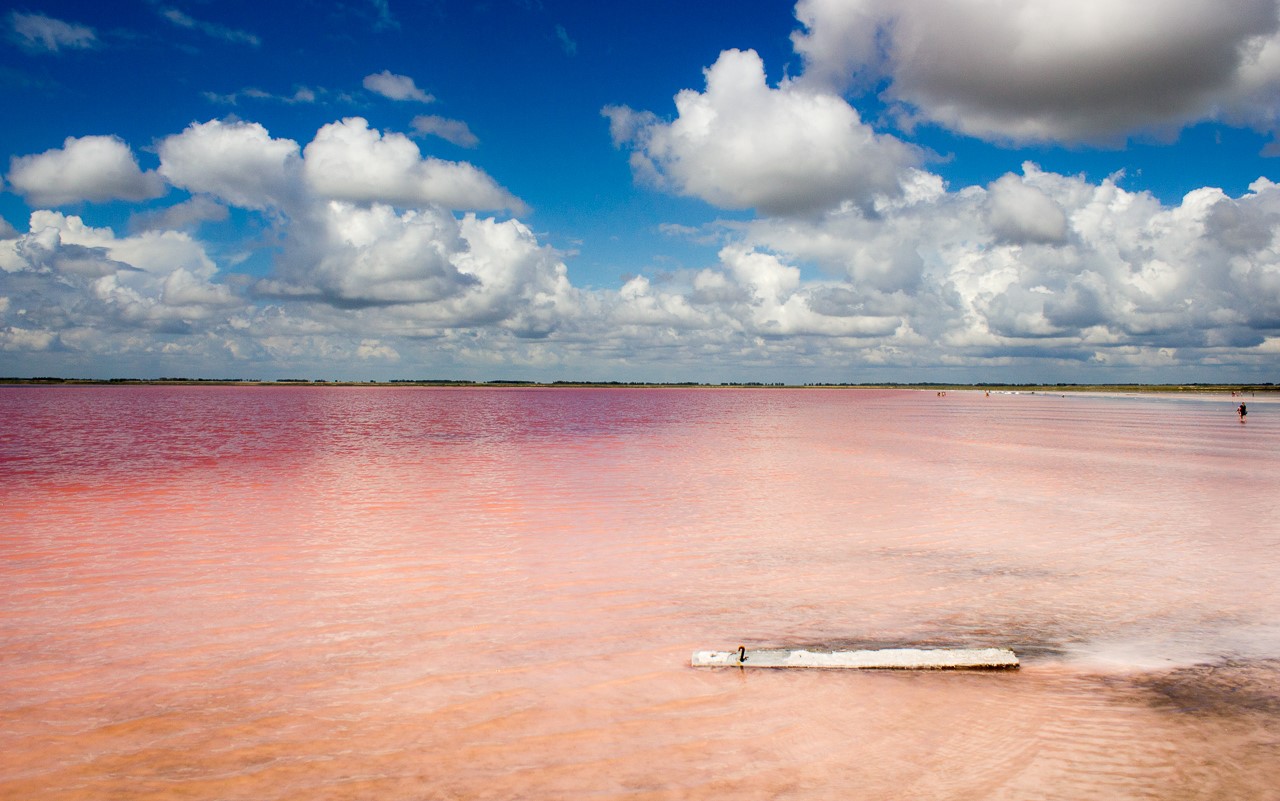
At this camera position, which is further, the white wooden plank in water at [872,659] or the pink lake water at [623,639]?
the white wooden plank in water at [872,659]

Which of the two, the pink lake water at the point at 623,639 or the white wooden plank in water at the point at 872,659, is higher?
the white wooden plank in water at the point at 872,659

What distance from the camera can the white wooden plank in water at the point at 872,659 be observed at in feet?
22.8

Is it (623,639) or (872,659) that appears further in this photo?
(623,639)

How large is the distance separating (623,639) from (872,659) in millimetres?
2746

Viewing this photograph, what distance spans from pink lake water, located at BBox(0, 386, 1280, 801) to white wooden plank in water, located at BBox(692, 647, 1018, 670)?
149 mm

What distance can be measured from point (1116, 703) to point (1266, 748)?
3.40 feet

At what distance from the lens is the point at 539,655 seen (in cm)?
759

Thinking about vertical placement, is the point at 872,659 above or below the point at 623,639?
above

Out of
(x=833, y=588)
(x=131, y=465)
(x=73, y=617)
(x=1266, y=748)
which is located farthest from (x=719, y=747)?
(x=131, y=465)

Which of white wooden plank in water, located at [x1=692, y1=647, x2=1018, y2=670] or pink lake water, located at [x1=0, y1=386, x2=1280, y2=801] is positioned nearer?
pink lake water, located at [x1=0, y1=386, x2=1280, y2=801]

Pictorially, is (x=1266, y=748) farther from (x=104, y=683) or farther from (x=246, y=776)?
(x=104, y=683)

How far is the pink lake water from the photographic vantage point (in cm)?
525

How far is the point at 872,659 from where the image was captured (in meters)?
7.04

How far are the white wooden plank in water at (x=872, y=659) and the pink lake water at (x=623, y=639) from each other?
149 mm
